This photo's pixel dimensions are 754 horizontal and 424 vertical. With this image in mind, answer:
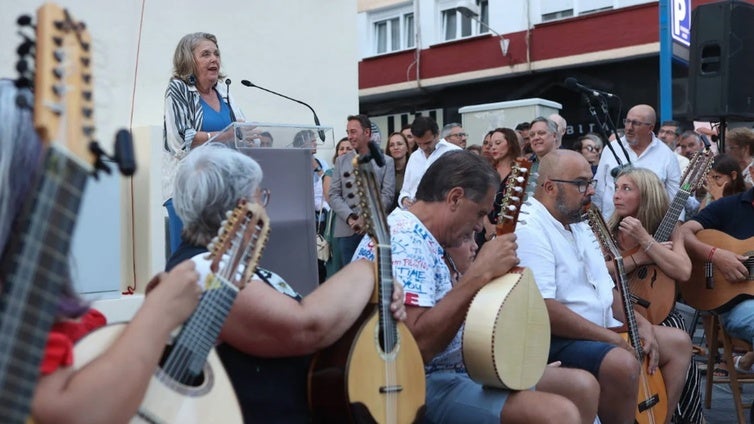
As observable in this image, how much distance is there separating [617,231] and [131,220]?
312cm

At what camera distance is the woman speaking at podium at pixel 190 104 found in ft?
15.1

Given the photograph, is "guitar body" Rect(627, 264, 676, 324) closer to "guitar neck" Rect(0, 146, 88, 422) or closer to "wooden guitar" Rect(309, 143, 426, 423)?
"wooden guitar" Rect(309, 143, 426, 423)

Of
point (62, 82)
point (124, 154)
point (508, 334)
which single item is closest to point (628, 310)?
point (508, 334)

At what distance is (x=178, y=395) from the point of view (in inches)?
78.1

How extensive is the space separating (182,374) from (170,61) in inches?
264

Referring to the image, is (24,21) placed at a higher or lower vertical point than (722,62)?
lower

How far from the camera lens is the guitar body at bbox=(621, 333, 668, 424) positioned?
13.7 ft

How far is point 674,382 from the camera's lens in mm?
4426

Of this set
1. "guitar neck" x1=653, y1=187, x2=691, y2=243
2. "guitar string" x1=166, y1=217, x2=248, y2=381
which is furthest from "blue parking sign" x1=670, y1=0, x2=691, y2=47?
"guitar string" x1=166, y1=217, x2=248, y2=381

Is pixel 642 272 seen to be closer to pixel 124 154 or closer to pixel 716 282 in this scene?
pixel 716 282

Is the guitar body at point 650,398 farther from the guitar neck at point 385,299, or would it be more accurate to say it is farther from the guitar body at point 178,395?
the guitar body at point 178,395

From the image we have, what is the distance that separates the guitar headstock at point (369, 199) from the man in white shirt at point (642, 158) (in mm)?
4631

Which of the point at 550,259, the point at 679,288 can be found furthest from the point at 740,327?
the point at 550,259

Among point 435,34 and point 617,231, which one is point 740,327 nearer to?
Result: point 617,231
